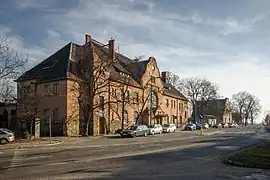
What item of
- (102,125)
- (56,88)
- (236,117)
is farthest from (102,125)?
(236,117)

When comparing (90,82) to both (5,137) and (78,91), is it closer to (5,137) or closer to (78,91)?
(78,91)

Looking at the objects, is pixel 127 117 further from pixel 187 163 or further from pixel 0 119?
pixel 187 163

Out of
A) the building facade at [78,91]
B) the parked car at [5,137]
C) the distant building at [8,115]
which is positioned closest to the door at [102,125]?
the building facade at [78,91]

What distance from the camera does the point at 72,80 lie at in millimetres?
47219

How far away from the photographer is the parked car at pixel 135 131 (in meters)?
45.1

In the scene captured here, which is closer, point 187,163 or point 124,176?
point 124,176

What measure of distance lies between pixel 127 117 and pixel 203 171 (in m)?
46.2

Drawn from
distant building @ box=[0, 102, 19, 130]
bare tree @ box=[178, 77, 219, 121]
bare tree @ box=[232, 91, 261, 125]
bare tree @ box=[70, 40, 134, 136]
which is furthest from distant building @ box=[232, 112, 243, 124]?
distant building @ box=[0, 102, 19, 130]

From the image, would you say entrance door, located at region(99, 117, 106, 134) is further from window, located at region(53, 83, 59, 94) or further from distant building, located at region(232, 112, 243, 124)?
distant building, located at region(232, 112, 243, 124)

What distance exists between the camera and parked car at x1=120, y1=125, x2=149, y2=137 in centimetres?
4509

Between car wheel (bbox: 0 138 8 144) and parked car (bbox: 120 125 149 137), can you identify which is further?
parked car (bbox: 120 125 149 137)

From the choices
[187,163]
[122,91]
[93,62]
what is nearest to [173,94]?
[122,91]

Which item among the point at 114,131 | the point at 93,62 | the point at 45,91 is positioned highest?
the point at 93,62

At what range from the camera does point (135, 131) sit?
4609cm
